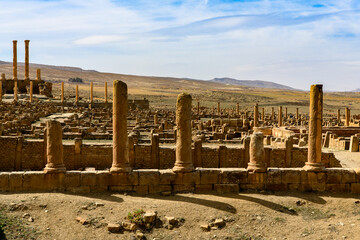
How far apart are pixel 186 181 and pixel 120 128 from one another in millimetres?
2315

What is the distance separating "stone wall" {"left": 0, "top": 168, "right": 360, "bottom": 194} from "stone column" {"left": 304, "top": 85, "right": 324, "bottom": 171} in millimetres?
252

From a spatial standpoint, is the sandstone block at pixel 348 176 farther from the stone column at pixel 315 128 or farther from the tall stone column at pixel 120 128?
the tall stone column at pixel 120 128

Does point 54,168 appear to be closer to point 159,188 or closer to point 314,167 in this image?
point 159,188

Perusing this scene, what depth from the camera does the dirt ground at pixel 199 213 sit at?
31.9ft

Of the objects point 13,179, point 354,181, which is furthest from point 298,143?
point 13,179

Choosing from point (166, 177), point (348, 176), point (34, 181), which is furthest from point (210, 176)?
point (34, 181)

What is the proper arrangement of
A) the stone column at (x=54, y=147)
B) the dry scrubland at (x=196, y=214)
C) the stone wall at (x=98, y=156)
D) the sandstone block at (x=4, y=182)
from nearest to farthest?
the dry scrubland at (x=196, y=214) → the sandstone block at (x=4, y=182) → the stone column at (x=54, y=147) → the stone wall at (x=98, y=156)

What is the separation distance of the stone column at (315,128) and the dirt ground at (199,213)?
98cm

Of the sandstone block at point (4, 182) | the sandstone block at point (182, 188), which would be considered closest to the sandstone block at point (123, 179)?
the sandstone block at point (182, 188)

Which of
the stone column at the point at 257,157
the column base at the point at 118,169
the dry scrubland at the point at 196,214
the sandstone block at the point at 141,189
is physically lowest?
the dry scrubland at the point at 196,214

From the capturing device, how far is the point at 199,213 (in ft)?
34.4

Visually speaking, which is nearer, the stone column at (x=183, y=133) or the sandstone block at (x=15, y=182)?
the sandstone block at (x=15, y=182)

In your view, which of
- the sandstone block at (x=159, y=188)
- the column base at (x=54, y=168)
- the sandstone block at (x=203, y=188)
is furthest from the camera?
the sandstone block at (x=203, y=188)

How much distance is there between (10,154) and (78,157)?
8.89 ft
